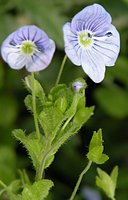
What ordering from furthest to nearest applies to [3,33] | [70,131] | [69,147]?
1. [69,147]
2. [3,33]
3. [70,131]

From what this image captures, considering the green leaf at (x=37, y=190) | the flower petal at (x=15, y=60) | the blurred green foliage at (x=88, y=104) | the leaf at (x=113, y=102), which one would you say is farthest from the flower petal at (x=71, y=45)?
the leaf at (x=113, y=102)

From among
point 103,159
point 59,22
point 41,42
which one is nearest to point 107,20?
point 41,42

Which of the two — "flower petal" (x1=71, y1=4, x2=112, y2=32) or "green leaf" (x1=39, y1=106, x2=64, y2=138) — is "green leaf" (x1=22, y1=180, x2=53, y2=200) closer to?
"green leaf" (x1=39, y1=106, x2=64, y2=138)

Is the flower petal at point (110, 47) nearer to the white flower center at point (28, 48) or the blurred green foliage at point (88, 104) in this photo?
the white flower center at point (28, 48)

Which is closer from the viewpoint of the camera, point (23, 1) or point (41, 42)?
point (41, 42)

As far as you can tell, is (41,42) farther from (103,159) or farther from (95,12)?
(103,159)

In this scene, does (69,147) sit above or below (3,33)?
below

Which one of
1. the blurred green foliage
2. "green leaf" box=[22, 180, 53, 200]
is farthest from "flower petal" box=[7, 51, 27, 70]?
the blurred green foliage
